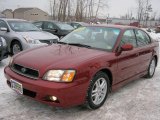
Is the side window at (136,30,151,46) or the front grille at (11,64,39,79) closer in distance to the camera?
the front grille at (11,64,39,79)

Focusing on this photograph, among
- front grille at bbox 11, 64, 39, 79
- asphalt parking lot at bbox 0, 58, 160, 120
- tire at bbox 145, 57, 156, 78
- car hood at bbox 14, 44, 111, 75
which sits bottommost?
asphalt parking lot at bbox 0, 58, 160, 120

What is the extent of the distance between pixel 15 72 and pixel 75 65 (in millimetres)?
1047

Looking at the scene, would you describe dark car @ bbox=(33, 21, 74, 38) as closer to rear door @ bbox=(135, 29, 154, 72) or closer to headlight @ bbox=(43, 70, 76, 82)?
rear door @ bbox=(135, 29, 154, 72)

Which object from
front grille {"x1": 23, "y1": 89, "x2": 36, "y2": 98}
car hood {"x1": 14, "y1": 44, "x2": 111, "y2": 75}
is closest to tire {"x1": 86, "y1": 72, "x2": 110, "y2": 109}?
car hood {"x1": 14, "y1": 44, "x2": 111, "y2": 75}

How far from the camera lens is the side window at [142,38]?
219 inches

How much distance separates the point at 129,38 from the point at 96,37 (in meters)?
0.78

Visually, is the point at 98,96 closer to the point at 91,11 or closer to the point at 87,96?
the point at 87,96

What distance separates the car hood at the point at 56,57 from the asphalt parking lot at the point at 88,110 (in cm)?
75

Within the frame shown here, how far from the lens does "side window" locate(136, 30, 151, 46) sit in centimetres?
556

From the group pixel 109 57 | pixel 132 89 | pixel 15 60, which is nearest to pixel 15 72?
pixel 15 60

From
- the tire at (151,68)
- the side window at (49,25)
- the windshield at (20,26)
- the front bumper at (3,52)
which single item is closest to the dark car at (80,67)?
the tire at (151,68)

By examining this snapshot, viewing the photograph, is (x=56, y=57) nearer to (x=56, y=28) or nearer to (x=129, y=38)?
(x=129, y=38)

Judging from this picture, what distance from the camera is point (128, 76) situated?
196 inches

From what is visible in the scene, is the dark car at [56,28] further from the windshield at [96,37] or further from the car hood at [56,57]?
the car hood at [56,57]
